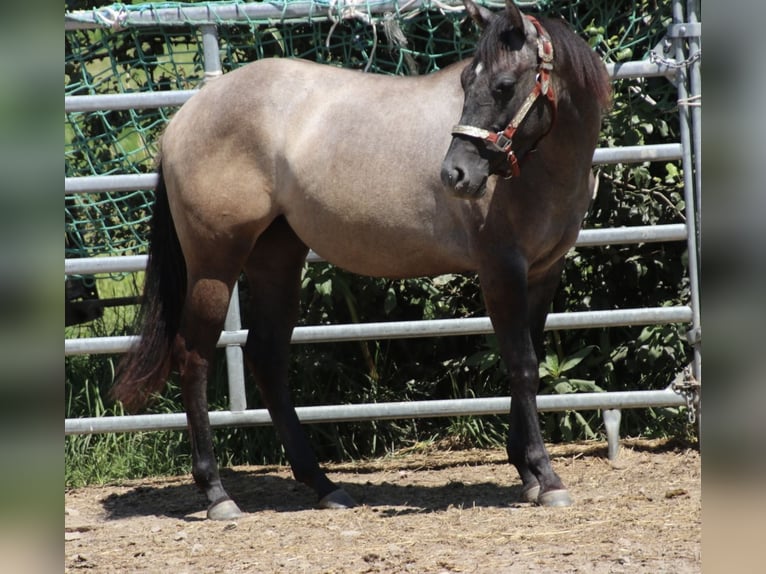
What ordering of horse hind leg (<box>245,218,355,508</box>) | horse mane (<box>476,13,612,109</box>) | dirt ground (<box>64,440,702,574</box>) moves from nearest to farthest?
dirt ground (<box>64,440,702,574</box>), horse mane (<box>476,13,612,109</box>), horse hind leg (<box>245,218,355,508</box>)

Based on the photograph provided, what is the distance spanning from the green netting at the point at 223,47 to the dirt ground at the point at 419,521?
149 cm

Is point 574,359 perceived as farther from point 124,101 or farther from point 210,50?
point 124,101

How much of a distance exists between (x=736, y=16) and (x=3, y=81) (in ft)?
2.36

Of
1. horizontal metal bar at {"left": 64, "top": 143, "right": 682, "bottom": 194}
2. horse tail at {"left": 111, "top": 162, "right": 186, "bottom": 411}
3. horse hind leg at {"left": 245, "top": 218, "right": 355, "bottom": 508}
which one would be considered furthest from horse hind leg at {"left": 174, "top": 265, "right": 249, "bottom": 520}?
horizontal metal bar at {"left": 64, "top": 143, "right": 682, "bottom": 194}

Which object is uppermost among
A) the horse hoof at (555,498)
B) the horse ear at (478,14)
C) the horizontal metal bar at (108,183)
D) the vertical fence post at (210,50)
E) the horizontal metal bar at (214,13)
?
the horizontal metal bar at (214,13)

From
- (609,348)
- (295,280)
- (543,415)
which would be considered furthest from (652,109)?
(295,280)

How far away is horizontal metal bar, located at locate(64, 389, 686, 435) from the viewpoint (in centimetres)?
465

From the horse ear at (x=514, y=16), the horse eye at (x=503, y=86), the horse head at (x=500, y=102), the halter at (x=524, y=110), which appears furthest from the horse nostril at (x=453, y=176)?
the horse ear at (x=514, y=16)

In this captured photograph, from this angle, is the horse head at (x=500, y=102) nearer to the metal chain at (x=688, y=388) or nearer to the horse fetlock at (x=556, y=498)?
the horse fetlock at (x=556, y=498)

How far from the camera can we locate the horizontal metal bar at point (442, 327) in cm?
460

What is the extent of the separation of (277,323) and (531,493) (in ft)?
4.57

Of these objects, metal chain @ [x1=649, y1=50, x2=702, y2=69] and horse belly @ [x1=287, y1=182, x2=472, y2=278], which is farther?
metal chain @ [x1=649, y1=50, x2=702, y2=69]

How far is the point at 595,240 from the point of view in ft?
15.0

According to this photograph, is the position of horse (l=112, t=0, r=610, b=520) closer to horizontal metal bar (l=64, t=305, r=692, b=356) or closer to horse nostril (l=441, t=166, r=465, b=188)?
horse nostril (l=441, t=166, r=465, b=188)
